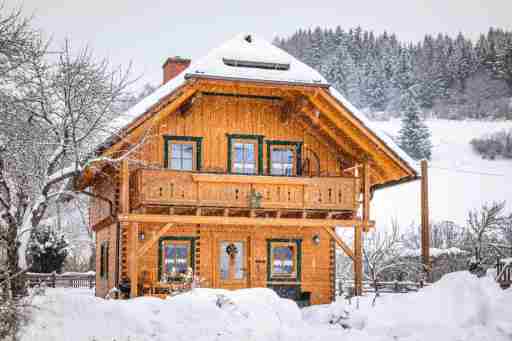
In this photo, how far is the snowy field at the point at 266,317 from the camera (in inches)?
570

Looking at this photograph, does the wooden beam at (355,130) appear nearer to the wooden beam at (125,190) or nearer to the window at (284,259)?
the window at (284,259)

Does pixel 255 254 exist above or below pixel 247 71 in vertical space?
below


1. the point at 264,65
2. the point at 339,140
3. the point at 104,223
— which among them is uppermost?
the point at 264,65

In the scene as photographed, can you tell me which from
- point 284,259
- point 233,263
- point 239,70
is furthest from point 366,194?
point 239,70

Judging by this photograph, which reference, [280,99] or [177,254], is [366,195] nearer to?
[280,99]

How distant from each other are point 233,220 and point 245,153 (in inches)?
110

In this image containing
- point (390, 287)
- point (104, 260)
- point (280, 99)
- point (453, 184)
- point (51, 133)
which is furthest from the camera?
point (453, 184)

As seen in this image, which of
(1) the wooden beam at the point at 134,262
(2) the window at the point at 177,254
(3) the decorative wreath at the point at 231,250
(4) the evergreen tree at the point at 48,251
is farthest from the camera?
(4) the evergreen tree at the point at 48,251

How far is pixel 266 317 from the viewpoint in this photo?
16.8 metres

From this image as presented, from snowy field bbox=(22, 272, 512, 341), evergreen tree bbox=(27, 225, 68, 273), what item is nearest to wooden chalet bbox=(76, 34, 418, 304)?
snowy field bbox=(22, 272, 512, 341)

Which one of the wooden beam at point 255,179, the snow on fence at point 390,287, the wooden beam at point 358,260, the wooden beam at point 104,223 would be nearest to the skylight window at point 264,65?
the wooden beam at point 255,179

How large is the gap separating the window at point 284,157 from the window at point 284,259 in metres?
2.09

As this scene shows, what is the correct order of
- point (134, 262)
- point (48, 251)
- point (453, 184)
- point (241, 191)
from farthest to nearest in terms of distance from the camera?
1. point (453, 184)
2. point (48, 251)
3. point (241, 191)
4. point (134, 262)

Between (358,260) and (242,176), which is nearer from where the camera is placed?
(242,176)
